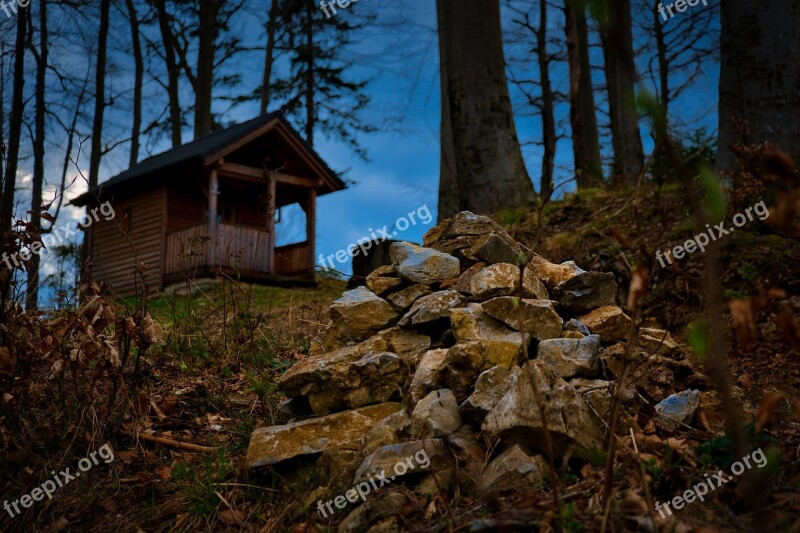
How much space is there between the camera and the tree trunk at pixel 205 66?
2080 cm

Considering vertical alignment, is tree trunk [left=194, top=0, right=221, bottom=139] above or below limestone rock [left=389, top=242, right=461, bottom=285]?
above

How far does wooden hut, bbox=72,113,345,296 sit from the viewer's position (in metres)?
16.2

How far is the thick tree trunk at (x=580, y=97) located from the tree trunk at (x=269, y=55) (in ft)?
35.4

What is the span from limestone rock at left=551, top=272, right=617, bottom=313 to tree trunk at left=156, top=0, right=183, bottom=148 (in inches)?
794

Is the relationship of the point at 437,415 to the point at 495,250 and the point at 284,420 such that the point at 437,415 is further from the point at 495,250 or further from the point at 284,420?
the point at 495,250

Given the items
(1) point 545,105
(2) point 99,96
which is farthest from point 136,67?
(1) point 545,105

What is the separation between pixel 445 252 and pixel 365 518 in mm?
2000

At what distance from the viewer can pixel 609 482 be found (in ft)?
6.38

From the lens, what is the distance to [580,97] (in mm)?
15953

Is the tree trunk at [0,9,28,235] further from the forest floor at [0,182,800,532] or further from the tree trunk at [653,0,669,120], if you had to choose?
the tree trunk at [653,0,669,120]

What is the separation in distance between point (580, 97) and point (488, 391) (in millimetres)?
14630

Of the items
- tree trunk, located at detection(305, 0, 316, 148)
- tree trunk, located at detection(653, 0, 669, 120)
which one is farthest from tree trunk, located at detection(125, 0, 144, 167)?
tree trunk, located at detection(653, 0, 669, 120)

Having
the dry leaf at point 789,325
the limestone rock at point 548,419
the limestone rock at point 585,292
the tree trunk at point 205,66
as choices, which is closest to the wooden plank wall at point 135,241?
the tree trunk at point 205,66

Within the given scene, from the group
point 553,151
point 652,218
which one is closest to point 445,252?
point 652,218
